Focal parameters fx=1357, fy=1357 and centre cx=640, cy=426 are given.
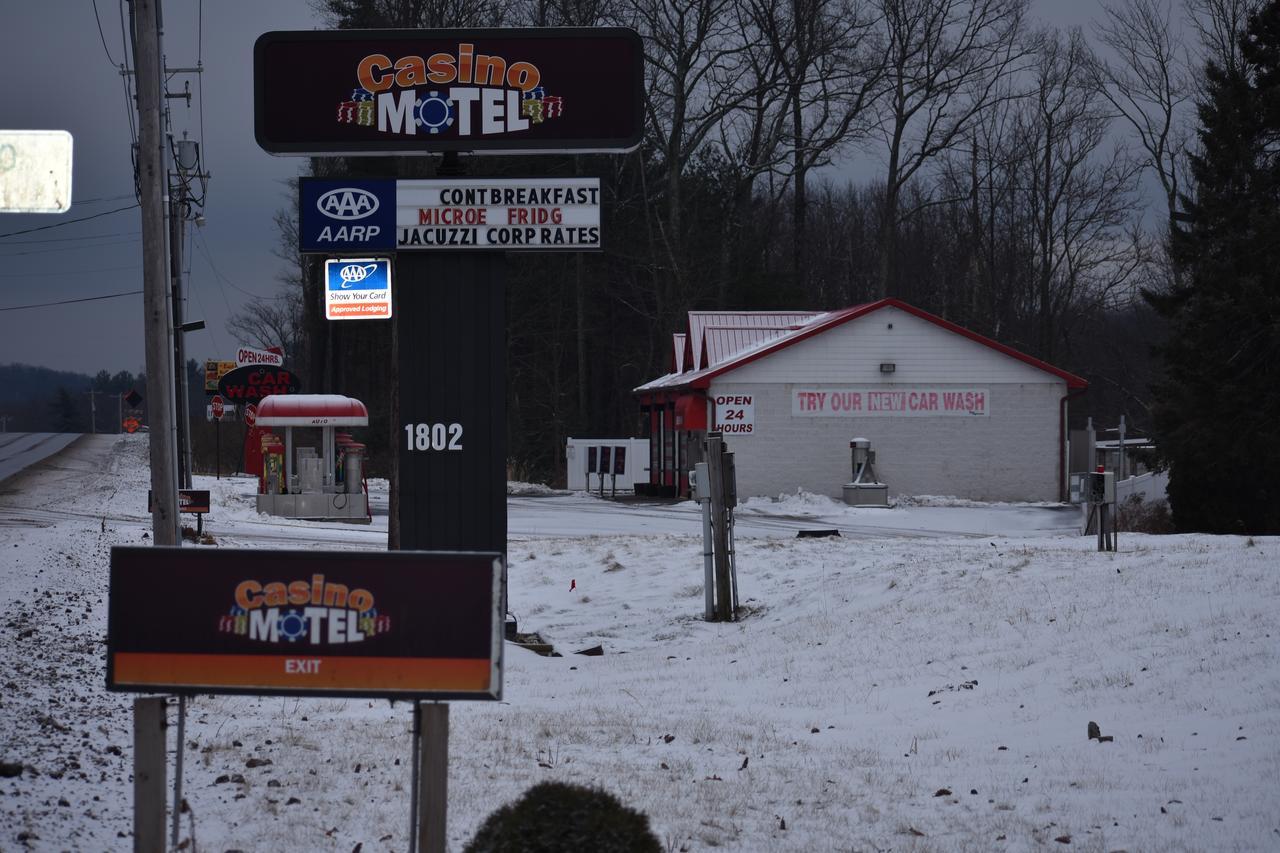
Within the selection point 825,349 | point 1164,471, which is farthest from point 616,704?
point 825,349

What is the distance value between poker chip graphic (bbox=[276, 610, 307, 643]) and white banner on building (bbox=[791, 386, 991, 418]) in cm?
3130

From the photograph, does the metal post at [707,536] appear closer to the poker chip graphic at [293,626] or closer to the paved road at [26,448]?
the poker chip graphic at [293,626]

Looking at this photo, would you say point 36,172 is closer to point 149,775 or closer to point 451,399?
point 149,775

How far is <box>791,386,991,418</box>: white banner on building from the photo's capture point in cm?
3616

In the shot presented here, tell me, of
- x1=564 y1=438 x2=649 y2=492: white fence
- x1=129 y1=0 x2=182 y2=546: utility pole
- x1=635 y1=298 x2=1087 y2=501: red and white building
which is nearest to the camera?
x1=129 y1=0 x2=182 y2=546: utility pole

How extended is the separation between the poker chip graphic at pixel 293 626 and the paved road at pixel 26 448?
119 ft

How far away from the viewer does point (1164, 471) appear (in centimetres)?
3130

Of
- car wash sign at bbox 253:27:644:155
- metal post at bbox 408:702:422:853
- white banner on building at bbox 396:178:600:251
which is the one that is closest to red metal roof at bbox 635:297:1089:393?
white banner on building at bbox 396:178:600:251

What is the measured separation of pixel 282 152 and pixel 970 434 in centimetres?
2660

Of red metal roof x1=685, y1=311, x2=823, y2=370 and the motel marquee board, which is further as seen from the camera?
red metal roof x1=685, y1=311, x2=823, y2=370

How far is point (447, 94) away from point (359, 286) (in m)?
2.24

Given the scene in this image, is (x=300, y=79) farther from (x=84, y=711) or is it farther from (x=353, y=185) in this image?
(x=84, y=711)

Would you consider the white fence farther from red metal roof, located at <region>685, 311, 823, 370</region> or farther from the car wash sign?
the car wash sign

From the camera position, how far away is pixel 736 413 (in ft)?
117
